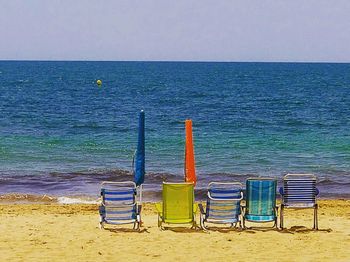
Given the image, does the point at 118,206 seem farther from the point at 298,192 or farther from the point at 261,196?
A: the point at 298,192

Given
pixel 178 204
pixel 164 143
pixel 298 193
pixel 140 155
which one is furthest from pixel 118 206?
pixel 164 143

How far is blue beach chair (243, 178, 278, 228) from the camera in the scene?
11.8 meters

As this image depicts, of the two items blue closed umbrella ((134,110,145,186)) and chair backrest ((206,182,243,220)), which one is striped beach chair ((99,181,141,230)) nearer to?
blue closed umbrella ((134,110,145,186))

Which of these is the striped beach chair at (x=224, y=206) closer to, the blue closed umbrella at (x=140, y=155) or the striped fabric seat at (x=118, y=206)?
the striped fabric seat at (x=118, y=206)

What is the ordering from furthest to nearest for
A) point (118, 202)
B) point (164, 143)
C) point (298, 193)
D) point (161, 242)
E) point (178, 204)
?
point (164, 143), point (298, 193), point (178, 204), point (118, 202), point (161, 242)

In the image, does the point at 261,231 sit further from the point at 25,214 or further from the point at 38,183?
the point at 38,183

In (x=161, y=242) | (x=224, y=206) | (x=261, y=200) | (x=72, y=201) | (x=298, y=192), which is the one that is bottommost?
(x=72, y=201)

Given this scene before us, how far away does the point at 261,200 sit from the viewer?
11.9 metres

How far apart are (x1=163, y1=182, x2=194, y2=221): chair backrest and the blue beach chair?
39.6 inches

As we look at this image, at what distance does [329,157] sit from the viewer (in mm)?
25297

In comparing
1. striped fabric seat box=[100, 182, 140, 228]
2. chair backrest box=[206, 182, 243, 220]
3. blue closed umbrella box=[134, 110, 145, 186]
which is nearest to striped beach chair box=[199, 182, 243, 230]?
chair backrest box=[206, 182, 243, 220]

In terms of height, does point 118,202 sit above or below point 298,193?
below

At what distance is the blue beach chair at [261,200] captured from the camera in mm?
11812

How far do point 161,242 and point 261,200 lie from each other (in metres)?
1.94
